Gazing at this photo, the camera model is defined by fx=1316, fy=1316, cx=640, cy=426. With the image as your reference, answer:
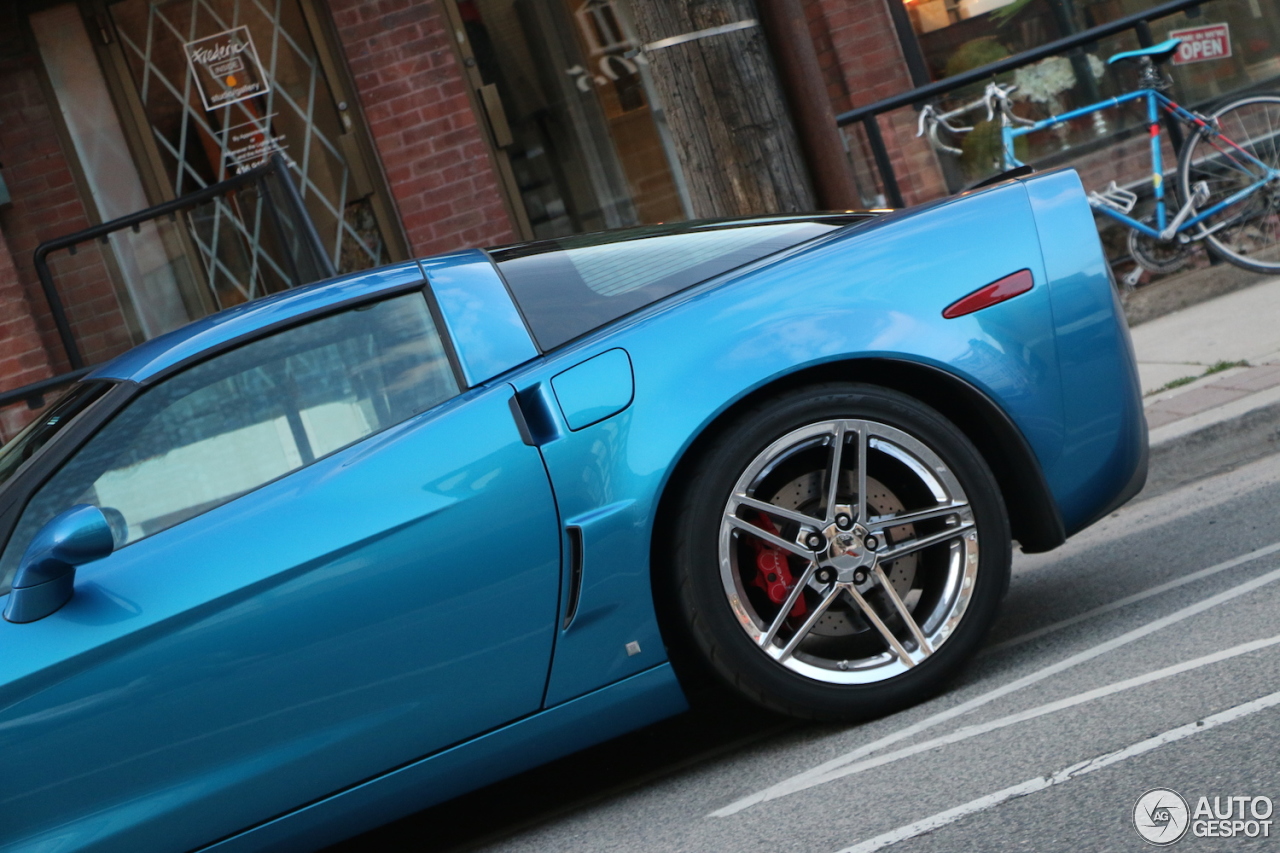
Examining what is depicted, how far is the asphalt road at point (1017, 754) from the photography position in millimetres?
2488

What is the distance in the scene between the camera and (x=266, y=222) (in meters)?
7.16

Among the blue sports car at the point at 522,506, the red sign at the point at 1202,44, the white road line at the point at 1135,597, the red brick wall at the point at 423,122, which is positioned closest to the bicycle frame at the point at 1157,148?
the red sign at the point at 1202,44

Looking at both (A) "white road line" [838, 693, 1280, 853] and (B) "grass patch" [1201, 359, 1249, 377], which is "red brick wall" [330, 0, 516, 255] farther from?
(A) "white road line" [838, 693, 1280, 853]

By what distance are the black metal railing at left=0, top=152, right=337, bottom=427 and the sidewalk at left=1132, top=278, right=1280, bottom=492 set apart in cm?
393

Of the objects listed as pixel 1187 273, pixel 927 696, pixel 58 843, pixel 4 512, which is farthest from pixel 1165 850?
pixel 1187 273

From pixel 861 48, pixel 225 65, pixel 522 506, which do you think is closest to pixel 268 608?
pixel 522 506

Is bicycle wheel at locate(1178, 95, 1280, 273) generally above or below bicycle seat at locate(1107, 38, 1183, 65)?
below

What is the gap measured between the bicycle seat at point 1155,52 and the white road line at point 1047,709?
531 cm

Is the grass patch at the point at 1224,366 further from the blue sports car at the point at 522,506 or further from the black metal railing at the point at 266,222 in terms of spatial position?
the black metal railing at the point at 266,222

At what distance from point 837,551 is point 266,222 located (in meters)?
4.99

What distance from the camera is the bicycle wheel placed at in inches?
286

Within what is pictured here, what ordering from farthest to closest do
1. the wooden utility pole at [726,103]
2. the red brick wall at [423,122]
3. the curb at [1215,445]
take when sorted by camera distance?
the red brick wall at [423,122] → the wooden utility pole at [726,103] → the curb at [1215,445]

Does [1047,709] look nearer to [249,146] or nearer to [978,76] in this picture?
[978,76]

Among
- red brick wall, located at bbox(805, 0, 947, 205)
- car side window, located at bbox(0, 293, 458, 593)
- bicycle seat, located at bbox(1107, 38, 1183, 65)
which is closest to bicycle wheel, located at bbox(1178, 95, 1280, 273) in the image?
bicycle seat, located at bbox(1107, 38, 1183, 65)
